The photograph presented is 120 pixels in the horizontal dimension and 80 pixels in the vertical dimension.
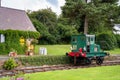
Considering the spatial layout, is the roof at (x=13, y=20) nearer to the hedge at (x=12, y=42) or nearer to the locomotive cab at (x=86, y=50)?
the hedge at (x=12, y=42)

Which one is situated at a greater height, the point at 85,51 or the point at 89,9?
the point at 89,9

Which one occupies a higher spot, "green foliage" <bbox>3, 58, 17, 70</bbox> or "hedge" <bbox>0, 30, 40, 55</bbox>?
"hedge" <bbox>0, 30, 40, 55</bbox>

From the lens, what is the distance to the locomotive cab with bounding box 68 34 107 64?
24766 millimetres

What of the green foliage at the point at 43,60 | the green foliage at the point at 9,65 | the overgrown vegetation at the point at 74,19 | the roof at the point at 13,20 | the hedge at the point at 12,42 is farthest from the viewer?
the overgrown vegetation at the point at 74,19

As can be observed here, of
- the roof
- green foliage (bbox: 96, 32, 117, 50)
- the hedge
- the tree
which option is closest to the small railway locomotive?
the hedge

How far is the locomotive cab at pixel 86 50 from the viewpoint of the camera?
24.8 metres

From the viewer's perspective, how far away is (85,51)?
25078 millimetres

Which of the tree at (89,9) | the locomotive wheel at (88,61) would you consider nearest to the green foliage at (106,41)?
the tree at (89,9)

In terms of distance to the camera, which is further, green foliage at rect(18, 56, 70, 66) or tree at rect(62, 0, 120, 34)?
tree at rect(62, 0, 120, 34)

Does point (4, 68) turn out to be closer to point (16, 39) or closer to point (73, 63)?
point (73, 63)

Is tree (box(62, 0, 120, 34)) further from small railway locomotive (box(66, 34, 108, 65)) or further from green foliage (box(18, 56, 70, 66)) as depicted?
green foliage (box(18, 56, 70, 66))

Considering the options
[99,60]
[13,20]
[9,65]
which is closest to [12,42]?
[13,20]

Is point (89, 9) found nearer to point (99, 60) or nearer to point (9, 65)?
point (99, 60)

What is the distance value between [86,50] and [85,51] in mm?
231
